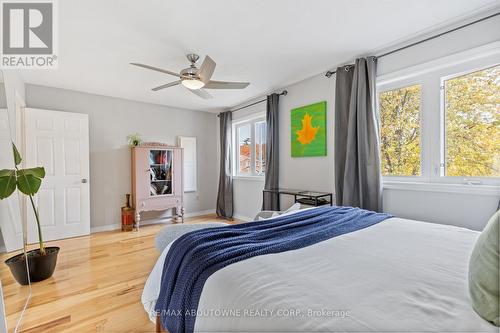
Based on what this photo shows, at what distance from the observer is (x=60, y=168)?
143 inches

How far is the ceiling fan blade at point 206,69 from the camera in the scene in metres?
2.26

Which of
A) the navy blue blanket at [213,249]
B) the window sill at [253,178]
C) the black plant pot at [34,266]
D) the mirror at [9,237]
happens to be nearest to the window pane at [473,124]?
the navy blue blanket at [213,249]

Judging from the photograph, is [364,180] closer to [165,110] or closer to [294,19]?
[294,19]

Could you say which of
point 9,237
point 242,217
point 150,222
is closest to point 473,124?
point 242,217

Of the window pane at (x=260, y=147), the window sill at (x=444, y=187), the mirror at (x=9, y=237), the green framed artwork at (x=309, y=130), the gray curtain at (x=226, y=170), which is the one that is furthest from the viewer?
the gray curtain at (x=226, y=170)

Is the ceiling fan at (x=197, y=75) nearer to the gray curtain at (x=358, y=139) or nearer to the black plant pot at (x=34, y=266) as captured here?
the gray curtain at (x=358, y=139)

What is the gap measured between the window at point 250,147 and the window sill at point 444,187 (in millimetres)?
2252

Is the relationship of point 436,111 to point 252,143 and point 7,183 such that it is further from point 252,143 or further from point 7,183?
point 7,183

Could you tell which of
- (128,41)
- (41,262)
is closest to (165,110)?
(128,41)

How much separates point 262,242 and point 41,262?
7.88 ft

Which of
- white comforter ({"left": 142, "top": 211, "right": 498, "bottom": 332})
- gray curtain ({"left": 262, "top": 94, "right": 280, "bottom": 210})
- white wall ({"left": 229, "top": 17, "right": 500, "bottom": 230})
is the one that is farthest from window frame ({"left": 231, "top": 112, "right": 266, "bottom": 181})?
white comforter ({"left": 142, "top": 211, "right": 498, "bottom": 332})

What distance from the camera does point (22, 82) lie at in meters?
3.42

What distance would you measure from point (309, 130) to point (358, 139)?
0.88m

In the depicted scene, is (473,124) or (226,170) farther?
(226,170)
